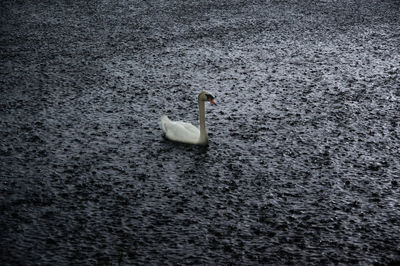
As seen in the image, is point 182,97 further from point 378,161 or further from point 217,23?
point 217,23

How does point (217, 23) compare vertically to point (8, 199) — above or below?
above

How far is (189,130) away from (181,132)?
0.36 ft

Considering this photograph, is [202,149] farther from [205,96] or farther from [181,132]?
[205,96]

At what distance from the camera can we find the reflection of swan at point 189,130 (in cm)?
561

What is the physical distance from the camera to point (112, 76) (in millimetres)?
7867

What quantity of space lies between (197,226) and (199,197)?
486 mm

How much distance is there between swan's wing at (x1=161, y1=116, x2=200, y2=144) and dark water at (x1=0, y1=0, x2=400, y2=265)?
112 mm

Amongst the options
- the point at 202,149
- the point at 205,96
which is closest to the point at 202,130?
the point at 202,149

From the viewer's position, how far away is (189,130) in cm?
576

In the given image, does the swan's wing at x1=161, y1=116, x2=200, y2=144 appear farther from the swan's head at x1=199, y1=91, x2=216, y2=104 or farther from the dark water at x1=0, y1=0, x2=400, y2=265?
the swan's head at x1=199, y1=91, x2=216, y2=104

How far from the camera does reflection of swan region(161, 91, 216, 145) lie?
5605mm

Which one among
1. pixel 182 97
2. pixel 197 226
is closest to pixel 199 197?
pixel 197 226

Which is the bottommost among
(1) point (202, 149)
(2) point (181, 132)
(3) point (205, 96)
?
(1) point (202, 149)

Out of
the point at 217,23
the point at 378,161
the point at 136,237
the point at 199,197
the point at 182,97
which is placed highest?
the point at 217,23
